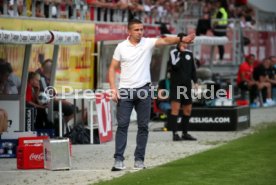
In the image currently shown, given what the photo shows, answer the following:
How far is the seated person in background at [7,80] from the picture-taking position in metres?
17.4

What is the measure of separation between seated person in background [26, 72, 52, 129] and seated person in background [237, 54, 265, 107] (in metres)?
12.6

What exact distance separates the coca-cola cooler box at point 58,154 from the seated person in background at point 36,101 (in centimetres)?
460

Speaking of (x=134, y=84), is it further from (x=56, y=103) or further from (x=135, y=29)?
(x=56, y=103)

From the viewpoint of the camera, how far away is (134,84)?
13.4 meters

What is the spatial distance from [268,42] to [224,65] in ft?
19.5

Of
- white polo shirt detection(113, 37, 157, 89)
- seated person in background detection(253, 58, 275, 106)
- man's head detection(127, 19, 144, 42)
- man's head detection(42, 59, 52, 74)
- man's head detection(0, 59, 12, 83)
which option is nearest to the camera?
man's head detection(127, 19, 144, 42)

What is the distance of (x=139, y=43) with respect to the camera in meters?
13.5

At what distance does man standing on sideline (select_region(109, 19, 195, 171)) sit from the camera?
1338 centimetres

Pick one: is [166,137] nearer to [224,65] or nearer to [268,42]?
[224,65]

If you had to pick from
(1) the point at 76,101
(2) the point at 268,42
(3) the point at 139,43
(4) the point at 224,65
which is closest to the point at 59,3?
(1) the point at 76,101

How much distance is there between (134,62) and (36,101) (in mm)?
5785

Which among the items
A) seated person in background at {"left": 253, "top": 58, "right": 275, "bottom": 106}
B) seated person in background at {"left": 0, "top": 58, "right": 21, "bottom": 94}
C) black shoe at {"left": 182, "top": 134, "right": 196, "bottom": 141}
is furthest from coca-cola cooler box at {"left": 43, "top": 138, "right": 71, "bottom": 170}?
seated person in background at {"left": 253, "top": 58, "right": 275, "bottom": 106}

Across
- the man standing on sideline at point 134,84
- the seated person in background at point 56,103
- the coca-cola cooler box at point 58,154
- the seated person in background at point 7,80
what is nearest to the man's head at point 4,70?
the seated person in background at point 7,80

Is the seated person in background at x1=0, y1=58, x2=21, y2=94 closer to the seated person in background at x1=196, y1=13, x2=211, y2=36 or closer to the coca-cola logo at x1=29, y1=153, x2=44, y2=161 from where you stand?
the coca-cola logo at x1=29, y1=153, x2=44, y2=161
